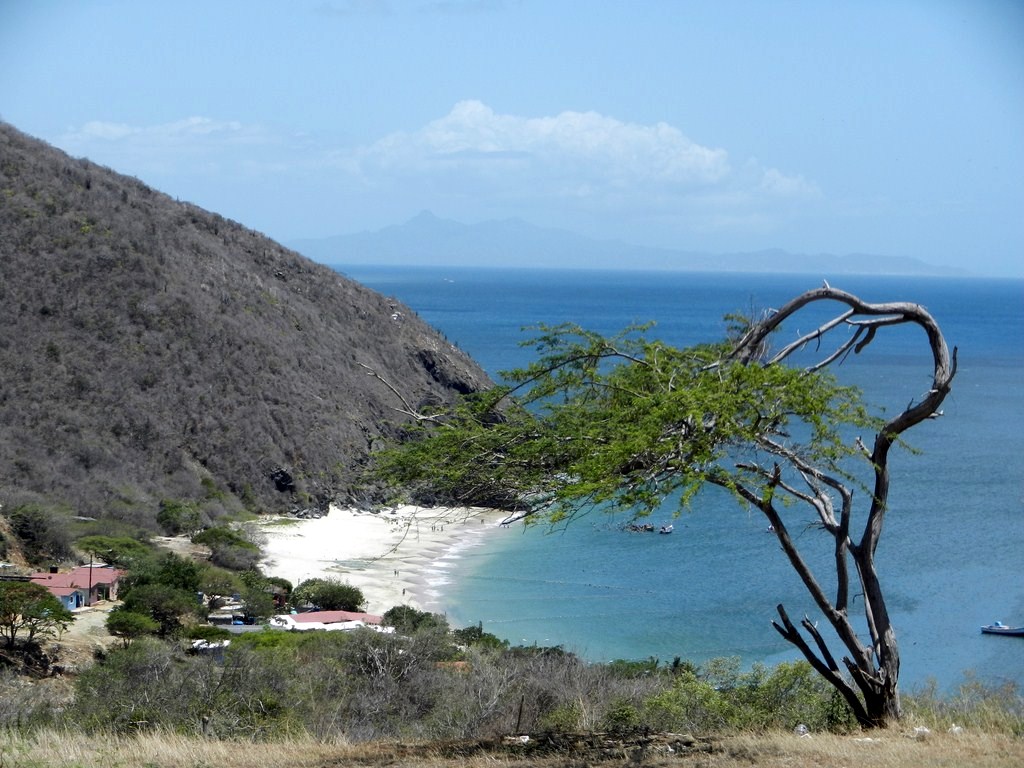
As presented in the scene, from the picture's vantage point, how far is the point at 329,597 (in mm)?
30250

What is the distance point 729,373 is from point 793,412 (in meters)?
0.55

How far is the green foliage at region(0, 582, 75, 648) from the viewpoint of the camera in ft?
64.0

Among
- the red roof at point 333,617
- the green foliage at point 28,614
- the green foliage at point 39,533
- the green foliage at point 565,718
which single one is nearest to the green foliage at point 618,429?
the green foliage at point 565,718

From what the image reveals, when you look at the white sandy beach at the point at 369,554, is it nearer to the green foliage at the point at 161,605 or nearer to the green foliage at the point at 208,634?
the green foliage at the point at 161,605

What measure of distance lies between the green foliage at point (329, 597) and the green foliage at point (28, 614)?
31.2ft

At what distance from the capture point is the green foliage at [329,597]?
30047 millimetres

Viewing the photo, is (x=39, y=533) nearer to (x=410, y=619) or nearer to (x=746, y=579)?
(x=410, y=619)

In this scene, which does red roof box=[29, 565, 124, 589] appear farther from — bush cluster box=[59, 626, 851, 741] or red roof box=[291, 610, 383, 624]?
bush cluster box=[59, 626, 851, 741]

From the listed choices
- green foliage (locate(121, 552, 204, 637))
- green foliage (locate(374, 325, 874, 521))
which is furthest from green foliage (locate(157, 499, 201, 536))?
green foliage (locate(374, 325, 874, 521))

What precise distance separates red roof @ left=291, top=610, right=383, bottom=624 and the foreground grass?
1864 cm

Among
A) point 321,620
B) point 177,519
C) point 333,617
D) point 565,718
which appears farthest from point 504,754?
point 177,519

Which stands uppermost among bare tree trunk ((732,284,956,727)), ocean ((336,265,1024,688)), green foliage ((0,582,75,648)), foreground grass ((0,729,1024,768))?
bare tree trunk ((732,284,956,727))

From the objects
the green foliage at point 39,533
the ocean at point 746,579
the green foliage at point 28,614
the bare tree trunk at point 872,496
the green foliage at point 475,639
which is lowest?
the ocean at point 746,579

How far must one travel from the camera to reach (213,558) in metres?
34.7
